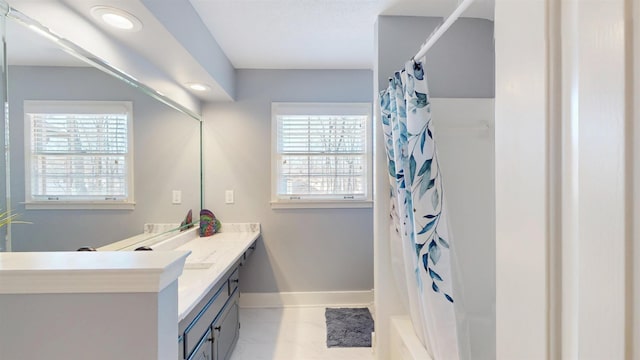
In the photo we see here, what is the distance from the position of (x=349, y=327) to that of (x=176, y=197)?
1862mm

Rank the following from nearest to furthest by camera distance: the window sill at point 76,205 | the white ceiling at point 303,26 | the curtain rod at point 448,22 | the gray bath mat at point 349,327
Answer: the curtain rod at point 448,22, the window sill at point 76,205, the white ceiling at point 303,26, the gray bath mat at point 349,327

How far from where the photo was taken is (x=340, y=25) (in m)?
2.07

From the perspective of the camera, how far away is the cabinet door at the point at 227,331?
67.2 inches

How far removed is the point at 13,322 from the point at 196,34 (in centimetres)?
174

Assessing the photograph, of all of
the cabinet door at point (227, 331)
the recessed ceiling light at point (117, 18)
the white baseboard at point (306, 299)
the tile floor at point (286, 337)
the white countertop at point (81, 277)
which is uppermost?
the recessed ceiling light at point (117, 18)

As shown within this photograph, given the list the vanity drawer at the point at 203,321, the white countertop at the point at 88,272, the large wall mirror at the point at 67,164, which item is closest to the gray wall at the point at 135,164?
the large wall mirror at the point at 67,164

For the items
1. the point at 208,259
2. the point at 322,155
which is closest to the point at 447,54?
the point at 322,155

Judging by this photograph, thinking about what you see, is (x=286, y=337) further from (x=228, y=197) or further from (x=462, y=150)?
(x=462, y=150)

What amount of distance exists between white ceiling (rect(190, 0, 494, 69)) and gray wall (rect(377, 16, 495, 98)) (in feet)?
0.23

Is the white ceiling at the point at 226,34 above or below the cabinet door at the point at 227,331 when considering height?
above

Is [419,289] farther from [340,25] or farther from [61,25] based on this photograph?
[61,25]

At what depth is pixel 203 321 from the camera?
1467 mm

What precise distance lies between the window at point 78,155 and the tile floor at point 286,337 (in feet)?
4.67

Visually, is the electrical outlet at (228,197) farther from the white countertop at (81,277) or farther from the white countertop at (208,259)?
the white countertop at (81,277)
